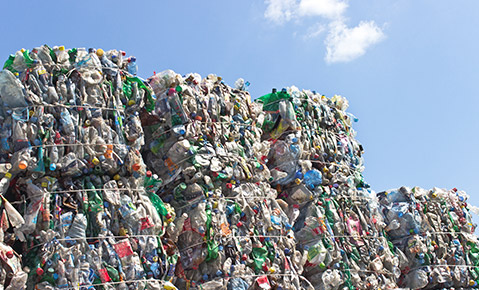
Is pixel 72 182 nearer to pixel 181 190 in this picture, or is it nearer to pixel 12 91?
pixel 12 91

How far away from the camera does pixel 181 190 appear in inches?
272

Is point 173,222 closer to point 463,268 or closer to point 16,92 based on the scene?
point 16,92

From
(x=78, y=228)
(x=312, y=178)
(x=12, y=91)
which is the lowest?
(x=78, y=228)

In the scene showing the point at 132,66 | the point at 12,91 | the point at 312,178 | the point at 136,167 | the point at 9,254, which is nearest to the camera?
the point at 9,254

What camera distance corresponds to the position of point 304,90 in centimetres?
885

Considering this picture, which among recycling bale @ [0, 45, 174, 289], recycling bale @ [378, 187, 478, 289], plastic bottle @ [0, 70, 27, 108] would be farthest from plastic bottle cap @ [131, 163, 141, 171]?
recycling bale @ [378, 187, 478, 289]

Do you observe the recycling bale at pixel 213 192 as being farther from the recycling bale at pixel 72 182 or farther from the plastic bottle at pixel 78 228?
the plastic bottle at pixel 78 228

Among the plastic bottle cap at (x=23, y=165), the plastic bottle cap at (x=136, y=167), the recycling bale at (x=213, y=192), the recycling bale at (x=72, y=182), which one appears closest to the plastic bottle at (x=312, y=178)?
the recycling bale at (x=213, y=192)

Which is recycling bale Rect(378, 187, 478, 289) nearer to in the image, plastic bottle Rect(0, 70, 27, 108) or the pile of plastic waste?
the pile of plastic waste

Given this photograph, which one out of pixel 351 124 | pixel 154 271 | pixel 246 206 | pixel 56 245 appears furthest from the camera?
pixel 351 124

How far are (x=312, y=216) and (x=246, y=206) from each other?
4.00 ft

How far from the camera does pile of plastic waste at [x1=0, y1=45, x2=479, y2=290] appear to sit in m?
5.81

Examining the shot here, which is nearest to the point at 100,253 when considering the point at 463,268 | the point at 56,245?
the point at 56,245

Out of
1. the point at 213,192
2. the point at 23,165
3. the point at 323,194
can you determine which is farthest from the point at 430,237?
the point at 23,165
